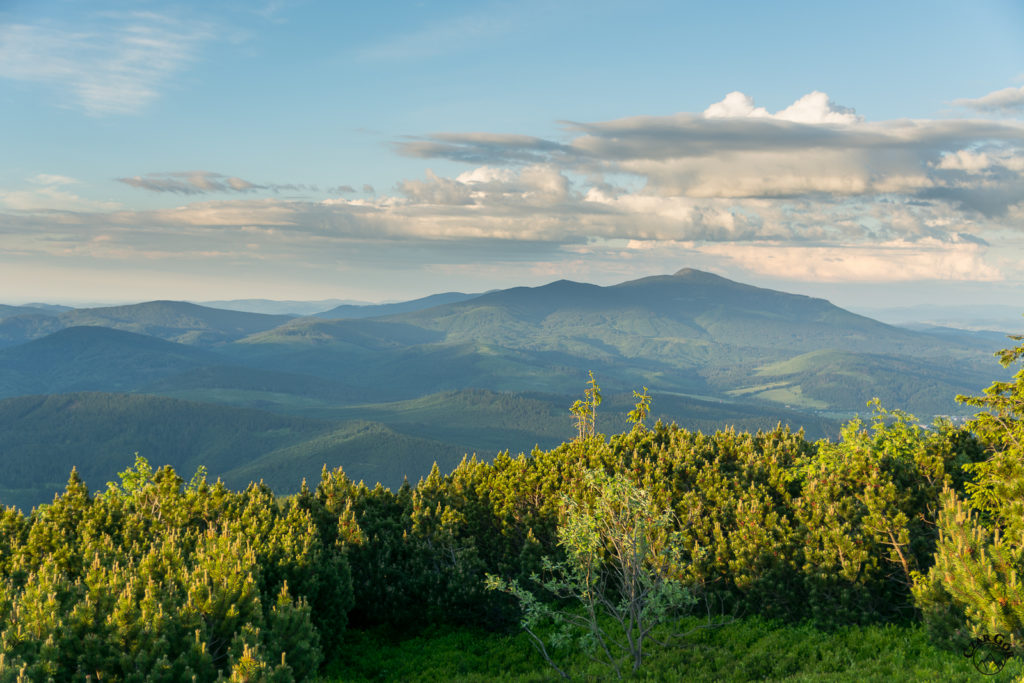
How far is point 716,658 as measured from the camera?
990 inches

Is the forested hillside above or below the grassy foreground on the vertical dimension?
above

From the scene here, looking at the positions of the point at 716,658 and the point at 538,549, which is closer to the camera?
the point at 716,658

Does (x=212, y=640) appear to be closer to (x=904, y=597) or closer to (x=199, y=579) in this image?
(x=199, y=579)

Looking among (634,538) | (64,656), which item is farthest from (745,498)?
(64,656)

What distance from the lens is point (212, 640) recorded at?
20328mm

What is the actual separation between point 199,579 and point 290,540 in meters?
6.62

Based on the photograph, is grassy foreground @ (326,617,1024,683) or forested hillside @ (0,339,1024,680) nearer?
forested hillside @ (0,339,1024,680)

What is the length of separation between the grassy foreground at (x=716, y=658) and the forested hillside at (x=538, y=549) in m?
0.80

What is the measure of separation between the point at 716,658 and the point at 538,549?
403 inches

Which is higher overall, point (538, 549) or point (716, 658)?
point (538, 549)

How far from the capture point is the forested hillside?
19281 millimetres

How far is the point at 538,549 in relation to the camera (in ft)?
108

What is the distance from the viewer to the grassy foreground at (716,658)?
2172 centimetres

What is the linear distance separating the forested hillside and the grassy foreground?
31.4 inches
